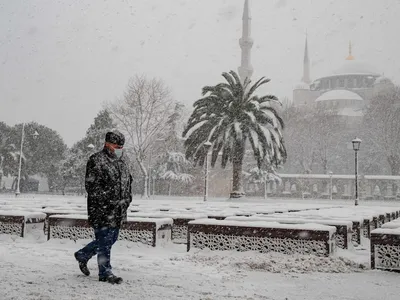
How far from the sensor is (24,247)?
878 centimetres

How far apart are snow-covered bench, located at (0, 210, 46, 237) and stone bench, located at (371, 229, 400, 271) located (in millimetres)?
6738

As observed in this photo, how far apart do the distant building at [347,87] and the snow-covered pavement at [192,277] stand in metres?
76.8

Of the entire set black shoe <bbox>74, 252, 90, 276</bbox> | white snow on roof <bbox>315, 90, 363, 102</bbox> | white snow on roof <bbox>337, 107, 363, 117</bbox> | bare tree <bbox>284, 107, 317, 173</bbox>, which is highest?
white snow on roof <bbox>315, 90, 363, 102</bbox>

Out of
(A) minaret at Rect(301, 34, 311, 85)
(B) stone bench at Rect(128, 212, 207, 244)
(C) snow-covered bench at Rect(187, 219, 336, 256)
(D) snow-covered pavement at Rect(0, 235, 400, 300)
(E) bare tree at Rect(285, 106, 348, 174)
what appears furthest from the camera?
(A) minaret at Rect(301, 34, 311, 85)

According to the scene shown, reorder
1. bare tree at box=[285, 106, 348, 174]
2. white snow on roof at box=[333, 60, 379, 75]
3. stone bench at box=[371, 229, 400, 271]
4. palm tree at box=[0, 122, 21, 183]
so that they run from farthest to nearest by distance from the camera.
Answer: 1. white snow on roof at box=[333, 60, 379, 75]
2. bare tree at box=[285, 106, 348, 174]
3. palm tree at box=[0, 122, 21, 183]
4. stone bench at box=[371, 229, 400, 271]

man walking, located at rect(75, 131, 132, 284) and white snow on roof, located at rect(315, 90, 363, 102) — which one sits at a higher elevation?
white snow on roof, located at rect(315, 90, 363, 102)

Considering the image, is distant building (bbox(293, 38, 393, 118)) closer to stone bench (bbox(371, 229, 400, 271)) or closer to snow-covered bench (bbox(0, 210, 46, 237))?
snow-covered bench (bbox(0, 210, 46, 237))

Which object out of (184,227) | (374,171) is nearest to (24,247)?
(184,227)

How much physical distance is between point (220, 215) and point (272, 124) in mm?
17557

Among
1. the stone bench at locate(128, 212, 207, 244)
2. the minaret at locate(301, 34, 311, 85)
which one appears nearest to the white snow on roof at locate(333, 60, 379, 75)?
the minaret at locate(301, 34, 311, 85)

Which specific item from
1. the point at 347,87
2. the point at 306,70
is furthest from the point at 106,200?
the point at 306,70

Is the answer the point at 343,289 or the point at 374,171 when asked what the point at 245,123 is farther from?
the point at 374,171

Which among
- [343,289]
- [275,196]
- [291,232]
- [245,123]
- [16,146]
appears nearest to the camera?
[343,289]

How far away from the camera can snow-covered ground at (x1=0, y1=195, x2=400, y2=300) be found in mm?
5109
